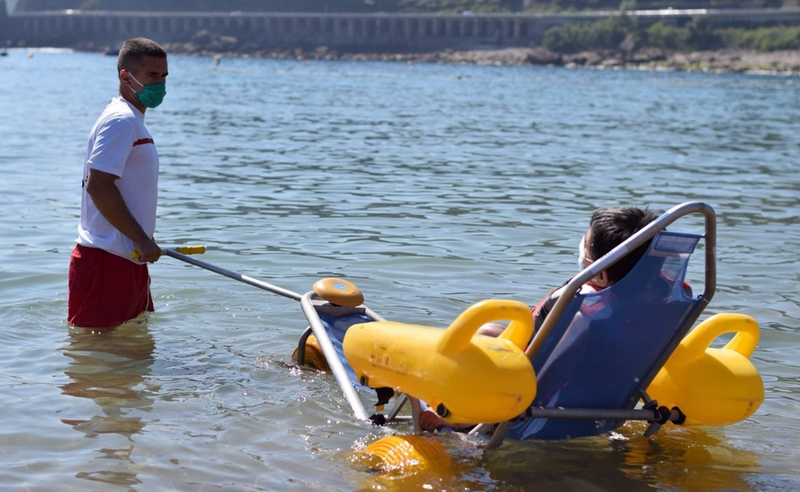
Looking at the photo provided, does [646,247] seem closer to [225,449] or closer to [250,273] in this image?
[225,449]

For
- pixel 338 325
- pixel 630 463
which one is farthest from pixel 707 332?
pixel 338 325

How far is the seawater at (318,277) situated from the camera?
16.9ft

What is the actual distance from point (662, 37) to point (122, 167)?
128 metres

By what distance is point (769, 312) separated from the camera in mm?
8547

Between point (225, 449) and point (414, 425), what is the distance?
91cm

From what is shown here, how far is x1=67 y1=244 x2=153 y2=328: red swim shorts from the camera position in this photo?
619 cm

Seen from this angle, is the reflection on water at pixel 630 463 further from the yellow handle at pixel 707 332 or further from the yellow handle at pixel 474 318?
the yellow handle at pixel 474 318

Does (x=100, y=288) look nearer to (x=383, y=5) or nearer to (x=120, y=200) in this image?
(x=120, y=200)

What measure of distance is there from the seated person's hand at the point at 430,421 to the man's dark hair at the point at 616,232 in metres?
1.07

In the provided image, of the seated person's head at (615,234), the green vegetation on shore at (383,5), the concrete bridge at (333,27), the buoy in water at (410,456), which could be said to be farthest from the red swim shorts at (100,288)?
the green vegetation on shore at (383,5)

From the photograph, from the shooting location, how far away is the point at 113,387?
6094 millimetres

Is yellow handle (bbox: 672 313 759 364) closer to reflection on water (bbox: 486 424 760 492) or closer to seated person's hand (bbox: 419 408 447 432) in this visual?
reflection on water (bbox: 486 424 760 492)

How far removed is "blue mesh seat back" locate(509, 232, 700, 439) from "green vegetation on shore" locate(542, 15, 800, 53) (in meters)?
120

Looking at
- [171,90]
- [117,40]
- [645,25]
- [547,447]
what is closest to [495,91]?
[171,90]
